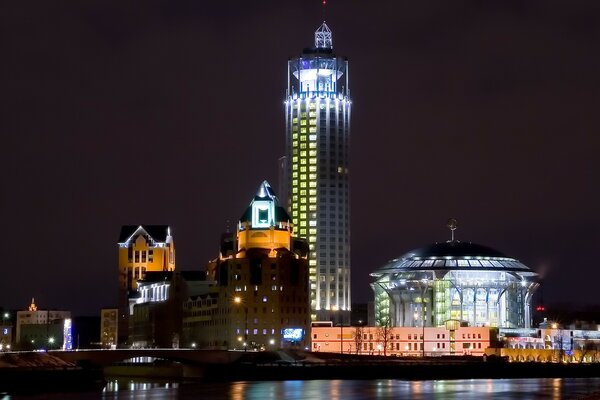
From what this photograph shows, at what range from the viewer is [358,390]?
154000 mm

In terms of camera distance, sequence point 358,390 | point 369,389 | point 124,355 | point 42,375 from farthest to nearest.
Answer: point 124,355 < point 42,375 < point 369,389 < point 358,390

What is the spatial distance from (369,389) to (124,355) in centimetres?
4808

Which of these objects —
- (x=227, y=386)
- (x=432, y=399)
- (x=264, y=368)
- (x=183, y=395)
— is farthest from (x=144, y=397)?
(x=264, y=368)

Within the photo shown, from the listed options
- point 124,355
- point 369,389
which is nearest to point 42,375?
point 124,355

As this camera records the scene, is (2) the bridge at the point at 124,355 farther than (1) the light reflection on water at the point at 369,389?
Yes

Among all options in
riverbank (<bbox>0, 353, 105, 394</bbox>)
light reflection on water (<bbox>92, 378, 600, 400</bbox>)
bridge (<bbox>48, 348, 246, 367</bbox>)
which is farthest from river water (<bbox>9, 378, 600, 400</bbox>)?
bridge (<bbox>48, 348, 246, 367</bbox>)

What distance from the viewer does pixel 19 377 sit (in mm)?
166000

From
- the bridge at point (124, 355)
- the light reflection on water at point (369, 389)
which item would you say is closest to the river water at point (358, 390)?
the light reflection on water at point (369, 389)

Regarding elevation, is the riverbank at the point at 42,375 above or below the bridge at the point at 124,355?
below

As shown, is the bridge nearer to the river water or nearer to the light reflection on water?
the light reflection on water

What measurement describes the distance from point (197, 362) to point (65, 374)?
30.5 m

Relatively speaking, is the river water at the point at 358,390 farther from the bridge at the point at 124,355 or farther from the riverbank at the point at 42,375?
the bridge at the point at 124,355

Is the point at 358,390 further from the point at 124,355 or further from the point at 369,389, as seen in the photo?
the point at 124,355

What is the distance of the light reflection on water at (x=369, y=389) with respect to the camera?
142500mm
